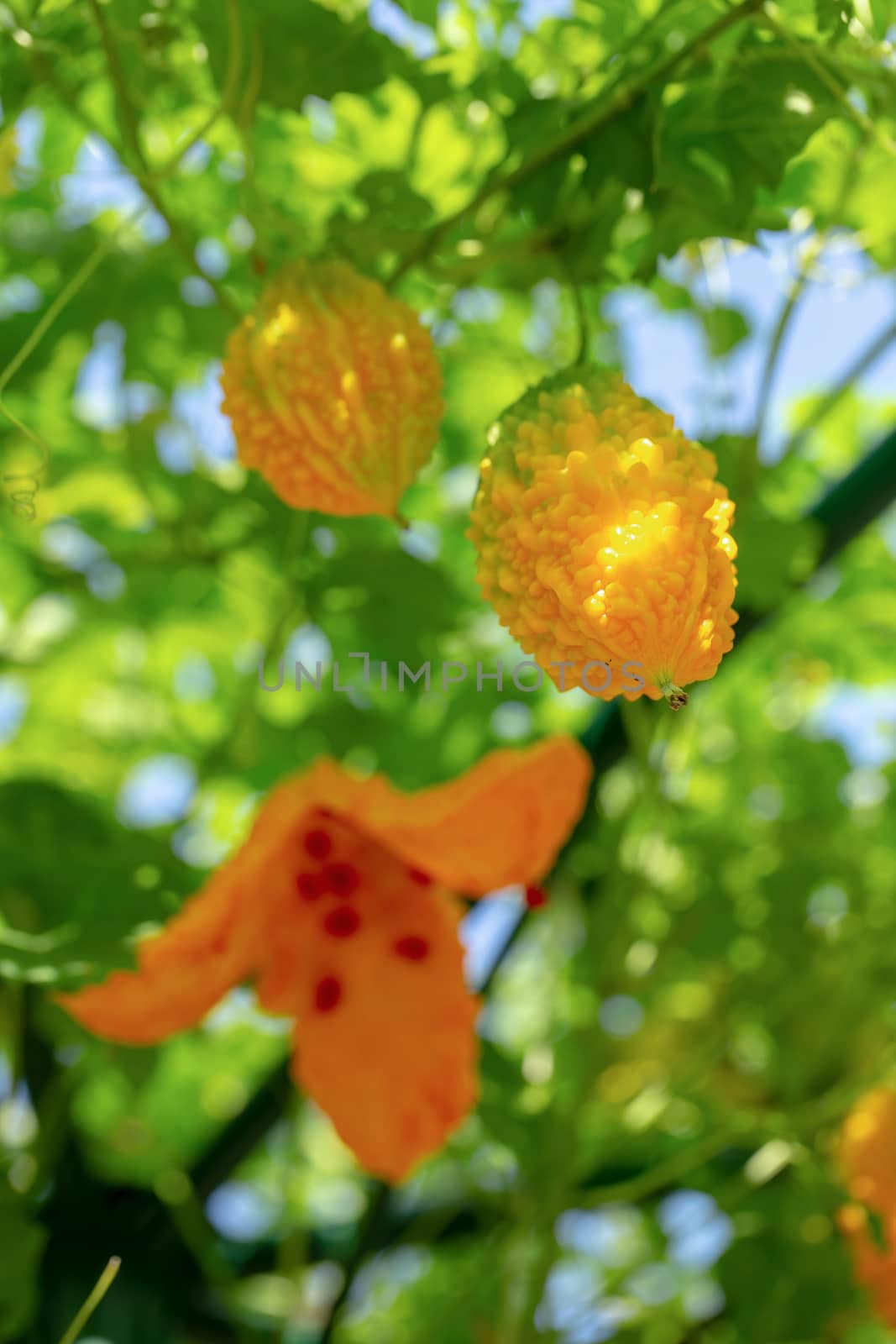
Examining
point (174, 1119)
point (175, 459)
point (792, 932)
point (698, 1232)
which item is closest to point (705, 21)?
point (175, 459)

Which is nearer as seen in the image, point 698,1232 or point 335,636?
point 335,636

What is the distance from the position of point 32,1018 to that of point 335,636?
37 centimetres

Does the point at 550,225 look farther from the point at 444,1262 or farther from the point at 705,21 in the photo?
the point at 444,1262

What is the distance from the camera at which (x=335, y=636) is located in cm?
94

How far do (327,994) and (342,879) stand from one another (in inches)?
2.8

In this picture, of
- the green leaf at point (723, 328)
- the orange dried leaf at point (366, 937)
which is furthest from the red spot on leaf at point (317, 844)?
the green leaf at point (723, 328)

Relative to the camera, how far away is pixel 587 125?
1.94 ft

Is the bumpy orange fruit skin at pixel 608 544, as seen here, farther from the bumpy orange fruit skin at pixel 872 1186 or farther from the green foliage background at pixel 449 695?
the bumpy orange fruit skin at pixel 872 1186

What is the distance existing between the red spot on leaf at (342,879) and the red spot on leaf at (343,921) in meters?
0.01

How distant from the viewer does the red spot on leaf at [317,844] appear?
0.86 metres

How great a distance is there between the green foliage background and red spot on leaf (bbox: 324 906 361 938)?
3.8 inches

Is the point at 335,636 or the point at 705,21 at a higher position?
the point at 705,21

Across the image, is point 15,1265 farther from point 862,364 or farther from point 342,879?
point 862,364

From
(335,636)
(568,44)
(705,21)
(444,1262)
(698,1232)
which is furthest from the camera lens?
(444,1262)
